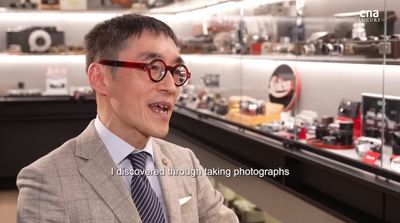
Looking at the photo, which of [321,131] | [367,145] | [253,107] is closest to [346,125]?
[321,131]

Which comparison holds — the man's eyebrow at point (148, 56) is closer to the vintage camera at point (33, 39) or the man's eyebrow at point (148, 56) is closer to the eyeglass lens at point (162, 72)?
the eyeglass lens at point (162, 72)

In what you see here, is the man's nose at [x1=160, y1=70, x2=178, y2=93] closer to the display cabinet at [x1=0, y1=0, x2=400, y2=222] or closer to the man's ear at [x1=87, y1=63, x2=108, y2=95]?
the man's ear at [x1=87, y1=63, x2=108, y2=95]

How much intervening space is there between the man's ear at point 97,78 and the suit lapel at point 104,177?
13cm

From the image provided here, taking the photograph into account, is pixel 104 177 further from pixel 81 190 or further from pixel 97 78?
pixel 97 78

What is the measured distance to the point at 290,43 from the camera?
3.45 metres

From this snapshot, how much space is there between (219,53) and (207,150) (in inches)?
35.6

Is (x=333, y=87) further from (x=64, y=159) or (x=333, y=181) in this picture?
(x=64, y=159)

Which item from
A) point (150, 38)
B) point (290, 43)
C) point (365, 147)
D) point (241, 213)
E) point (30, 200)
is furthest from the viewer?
point (241, 213)

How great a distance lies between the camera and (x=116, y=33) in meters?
1.53

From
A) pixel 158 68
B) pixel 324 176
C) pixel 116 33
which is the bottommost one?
pixel 324 176

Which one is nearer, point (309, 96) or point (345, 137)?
point (345, 137)

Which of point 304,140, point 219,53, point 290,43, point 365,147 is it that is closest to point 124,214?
point 365,147

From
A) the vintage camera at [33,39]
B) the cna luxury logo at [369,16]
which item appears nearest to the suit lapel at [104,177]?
the cna luxury logo at [369,16]

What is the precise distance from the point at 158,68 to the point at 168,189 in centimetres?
37
